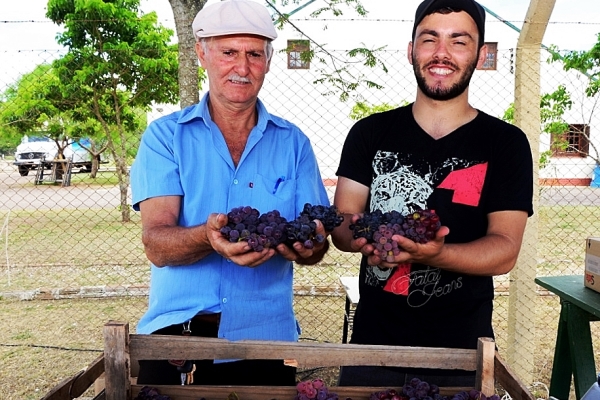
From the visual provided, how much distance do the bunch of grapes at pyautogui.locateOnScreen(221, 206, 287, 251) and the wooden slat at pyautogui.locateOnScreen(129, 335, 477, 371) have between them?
313 mm

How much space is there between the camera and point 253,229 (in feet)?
5.42

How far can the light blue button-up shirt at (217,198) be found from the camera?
1943mm

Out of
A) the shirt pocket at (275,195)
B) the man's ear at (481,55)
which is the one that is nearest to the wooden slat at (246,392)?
the shirt pocket at (275,195)

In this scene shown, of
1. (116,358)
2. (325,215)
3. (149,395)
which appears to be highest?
(325,215)

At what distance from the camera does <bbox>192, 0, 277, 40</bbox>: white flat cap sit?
6.31 feet

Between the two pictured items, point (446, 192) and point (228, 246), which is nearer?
point (228, 246)

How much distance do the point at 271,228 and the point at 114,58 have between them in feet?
29.3

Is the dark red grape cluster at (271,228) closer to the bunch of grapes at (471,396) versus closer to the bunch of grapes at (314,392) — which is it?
the bunch of grapes at (314,392)

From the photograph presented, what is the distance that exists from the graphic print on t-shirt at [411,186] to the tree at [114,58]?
8.34m

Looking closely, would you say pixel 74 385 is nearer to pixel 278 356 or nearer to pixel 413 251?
pixel 278 356

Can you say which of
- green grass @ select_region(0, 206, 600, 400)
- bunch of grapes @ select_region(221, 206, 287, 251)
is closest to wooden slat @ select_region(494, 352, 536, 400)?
bunch of grapes @ select_region(221, 206, 287, 251)

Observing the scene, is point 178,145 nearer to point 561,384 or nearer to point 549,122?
point 561,384

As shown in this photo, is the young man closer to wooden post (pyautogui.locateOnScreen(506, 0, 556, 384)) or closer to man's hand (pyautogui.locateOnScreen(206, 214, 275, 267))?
man's hand (pyautogui.locateOnScreen(206, 214, 275, 267))

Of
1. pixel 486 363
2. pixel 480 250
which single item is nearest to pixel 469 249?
pixel 480 250
